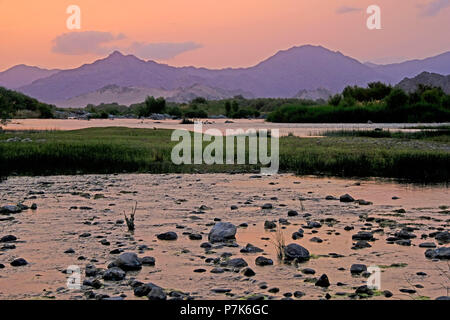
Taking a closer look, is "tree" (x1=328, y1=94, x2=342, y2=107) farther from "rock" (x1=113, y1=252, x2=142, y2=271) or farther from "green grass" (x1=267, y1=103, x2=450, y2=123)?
"rock" (x1=113, y1=252, x2=142, y2=271)

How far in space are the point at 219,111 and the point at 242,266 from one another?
97.9 meters

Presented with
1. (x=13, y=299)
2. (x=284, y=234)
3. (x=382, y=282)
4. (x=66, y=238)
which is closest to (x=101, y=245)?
(x=66, y=238)

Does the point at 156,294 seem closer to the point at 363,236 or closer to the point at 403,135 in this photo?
the point at 363,236

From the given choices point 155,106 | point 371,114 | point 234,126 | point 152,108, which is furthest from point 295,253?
point 155,106

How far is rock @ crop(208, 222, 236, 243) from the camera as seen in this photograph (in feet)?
37.2

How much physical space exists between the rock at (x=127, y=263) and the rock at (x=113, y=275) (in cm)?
42

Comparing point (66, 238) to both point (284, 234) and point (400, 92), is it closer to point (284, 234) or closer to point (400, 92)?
point (284, 234)

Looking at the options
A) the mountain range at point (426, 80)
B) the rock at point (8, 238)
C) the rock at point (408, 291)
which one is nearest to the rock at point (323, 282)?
the rock at point (408, 291)

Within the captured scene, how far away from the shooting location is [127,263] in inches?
364

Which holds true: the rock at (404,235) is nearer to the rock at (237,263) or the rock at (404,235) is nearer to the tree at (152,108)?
the rock at (237,263)

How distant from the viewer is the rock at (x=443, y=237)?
11297mm

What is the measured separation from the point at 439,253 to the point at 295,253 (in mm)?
2693

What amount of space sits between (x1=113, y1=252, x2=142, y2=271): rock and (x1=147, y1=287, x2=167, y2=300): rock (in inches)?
62.5

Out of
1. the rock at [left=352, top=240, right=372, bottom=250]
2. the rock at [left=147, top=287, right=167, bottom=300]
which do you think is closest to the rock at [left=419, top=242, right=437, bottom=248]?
the rock at [left=352, top=240, right=372, bottom=250]
